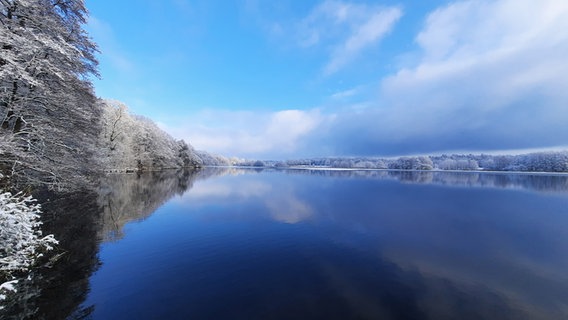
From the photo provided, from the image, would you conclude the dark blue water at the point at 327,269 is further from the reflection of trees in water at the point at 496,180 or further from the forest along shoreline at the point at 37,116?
the reflection of trees in water at the point at 496,180

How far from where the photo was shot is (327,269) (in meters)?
10.5

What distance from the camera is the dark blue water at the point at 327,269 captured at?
7.61 metres

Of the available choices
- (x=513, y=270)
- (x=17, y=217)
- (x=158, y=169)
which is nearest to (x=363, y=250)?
(x=513, y=270)

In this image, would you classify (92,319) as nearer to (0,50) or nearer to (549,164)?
(0,50)

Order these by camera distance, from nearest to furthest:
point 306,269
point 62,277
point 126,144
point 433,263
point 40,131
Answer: point 62,277 → point 306,269 → point 40,131 → point 433,263 → point 126,144

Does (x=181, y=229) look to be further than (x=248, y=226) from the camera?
No

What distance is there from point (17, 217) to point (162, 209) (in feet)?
51.3

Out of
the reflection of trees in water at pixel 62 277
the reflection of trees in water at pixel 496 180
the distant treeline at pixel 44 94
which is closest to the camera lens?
the reflection of trees in water at pixel 62 277

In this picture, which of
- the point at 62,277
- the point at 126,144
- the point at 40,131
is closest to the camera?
the point at 62,277

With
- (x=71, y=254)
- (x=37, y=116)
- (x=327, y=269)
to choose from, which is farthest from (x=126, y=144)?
(x=327, y=269)

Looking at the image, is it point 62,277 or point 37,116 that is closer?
point 62,277

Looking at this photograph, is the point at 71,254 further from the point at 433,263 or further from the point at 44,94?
the point at 433,263

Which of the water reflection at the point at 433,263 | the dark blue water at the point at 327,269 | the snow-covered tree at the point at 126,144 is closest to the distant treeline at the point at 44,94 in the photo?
the dark blue water at the point at 327,269

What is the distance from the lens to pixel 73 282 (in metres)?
8.32
